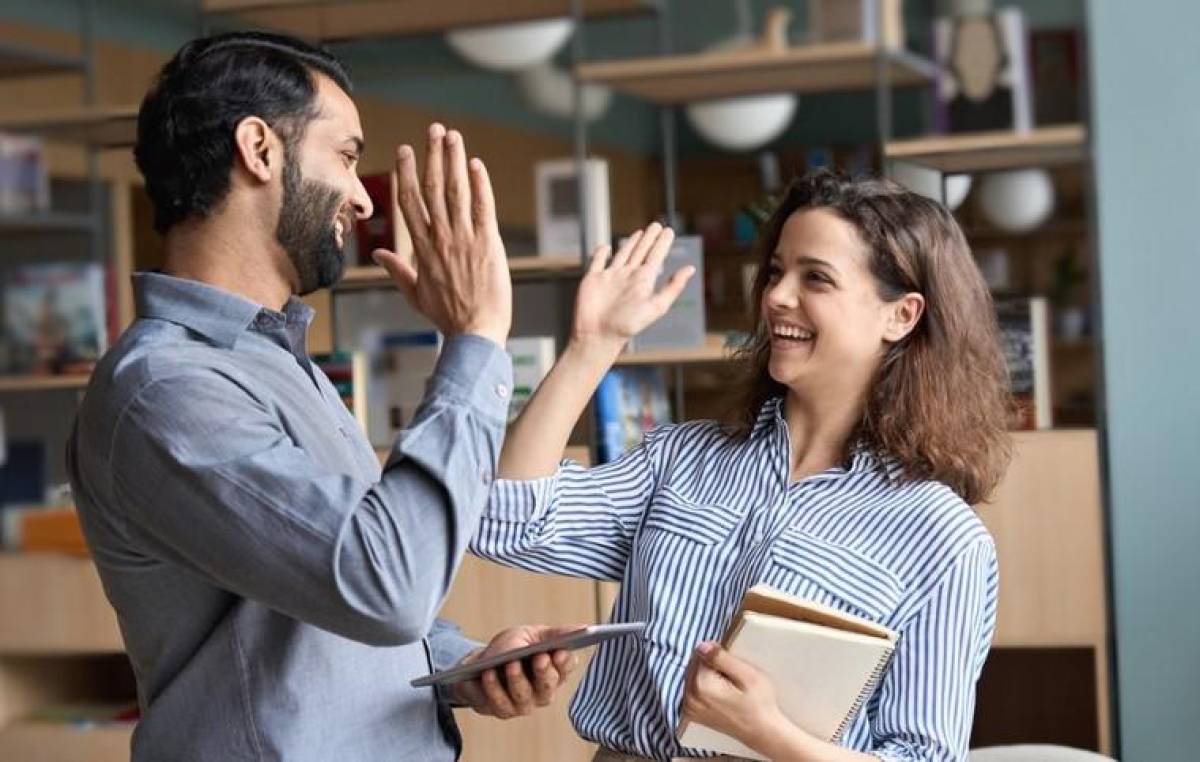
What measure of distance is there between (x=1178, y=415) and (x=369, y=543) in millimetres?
2443

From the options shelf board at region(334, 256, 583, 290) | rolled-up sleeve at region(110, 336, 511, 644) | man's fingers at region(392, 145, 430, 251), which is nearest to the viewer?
rolled-up sleeve at region(110, 336, 511, 644)

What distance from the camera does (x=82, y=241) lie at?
7.48m

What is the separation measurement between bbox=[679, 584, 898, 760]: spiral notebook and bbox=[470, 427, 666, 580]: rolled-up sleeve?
0.93ft

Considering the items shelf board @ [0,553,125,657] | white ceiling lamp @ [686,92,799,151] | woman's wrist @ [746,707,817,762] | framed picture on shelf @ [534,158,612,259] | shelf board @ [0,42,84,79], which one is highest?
shelf board @ [0,42,84,79]

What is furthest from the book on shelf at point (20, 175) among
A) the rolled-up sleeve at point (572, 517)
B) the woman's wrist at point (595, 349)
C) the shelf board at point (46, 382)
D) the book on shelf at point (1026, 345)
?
the woman's wrist at point (595, 349)

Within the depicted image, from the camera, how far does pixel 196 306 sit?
1476mm

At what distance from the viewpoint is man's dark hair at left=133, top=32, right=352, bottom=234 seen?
1.49 meters

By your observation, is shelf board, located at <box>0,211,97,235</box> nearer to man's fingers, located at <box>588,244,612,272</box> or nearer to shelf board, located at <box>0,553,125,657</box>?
shelf board, located at <box>0,553,125,657</box>

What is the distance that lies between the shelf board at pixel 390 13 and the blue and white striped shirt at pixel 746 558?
2.30 m

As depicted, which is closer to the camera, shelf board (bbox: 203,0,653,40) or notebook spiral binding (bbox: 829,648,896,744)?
notebook spiral binding (bbox: 829,648,896,744)

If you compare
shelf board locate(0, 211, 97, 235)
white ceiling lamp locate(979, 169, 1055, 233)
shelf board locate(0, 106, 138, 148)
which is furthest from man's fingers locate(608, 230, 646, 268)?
white ceiling lamp locate(979, 169, 1055, 233)

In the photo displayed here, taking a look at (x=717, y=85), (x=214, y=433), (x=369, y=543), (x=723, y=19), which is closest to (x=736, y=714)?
(x=369, y=543)

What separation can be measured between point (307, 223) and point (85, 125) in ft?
9.12

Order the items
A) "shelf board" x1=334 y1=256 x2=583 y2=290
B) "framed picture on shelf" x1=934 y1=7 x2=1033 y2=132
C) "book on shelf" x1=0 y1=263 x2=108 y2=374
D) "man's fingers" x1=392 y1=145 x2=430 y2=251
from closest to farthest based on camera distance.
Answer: "man's fingers" x1=392 y1=145 x2=430 y2=251
"shelf board" x1=334 y1=256 x2=583 y2=290
"book on shelf" x1=0 y1=263 x2=108 y2=374
"framed picture on shelf" x1=934 y1=7 x2=1033 y2=132
